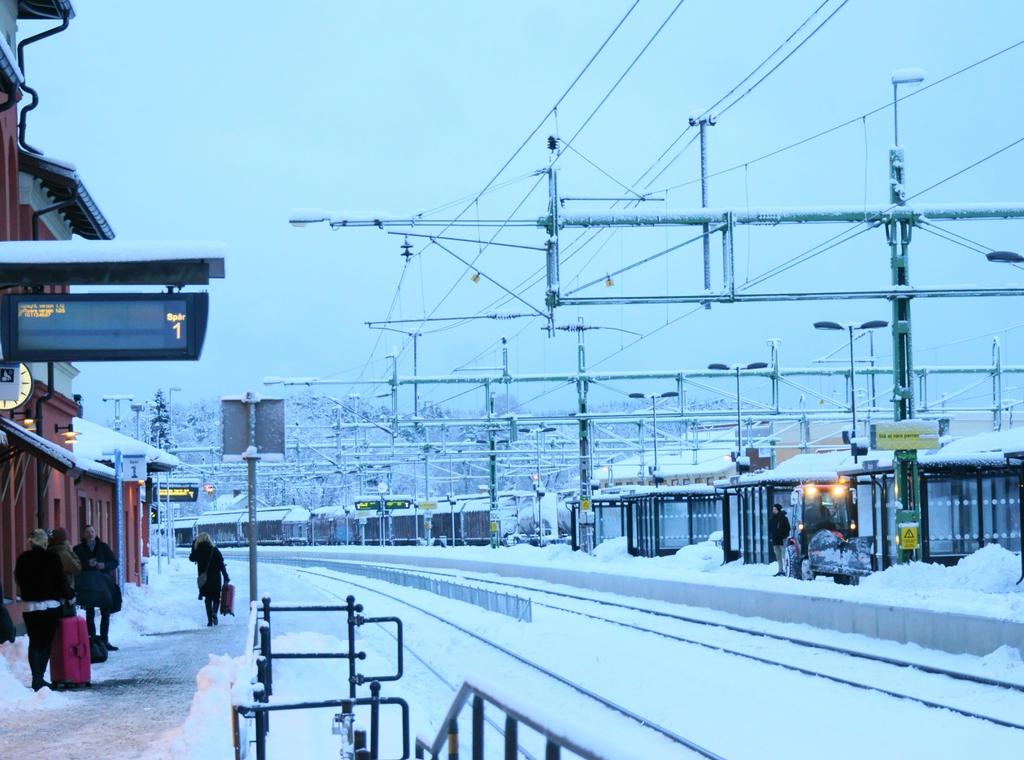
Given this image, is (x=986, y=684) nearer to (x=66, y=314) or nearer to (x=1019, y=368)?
(x=66, y=314)

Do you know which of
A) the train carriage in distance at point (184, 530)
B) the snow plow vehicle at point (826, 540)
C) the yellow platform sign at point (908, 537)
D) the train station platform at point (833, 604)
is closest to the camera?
the train station platform at point (833, 604)

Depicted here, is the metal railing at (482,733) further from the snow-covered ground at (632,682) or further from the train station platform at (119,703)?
the train station platform at (119,703)

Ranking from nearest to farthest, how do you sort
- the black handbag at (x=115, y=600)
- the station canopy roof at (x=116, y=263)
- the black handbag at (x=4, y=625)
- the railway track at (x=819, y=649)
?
the station canopy roof at (x=116, y=263) < the railway track at (x=819, y=649) < the black handbag at (x=4, y=625) < the black handbag at (x=115, y=600)

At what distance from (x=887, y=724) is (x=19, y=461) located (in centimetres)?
1616

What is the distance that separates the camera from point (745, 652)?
21359 mm

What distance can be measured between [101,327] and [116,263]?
22.3 inches

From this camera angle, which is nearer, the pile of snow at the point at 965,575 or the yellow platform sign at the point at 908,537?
the pile of snow at the point at 965,575

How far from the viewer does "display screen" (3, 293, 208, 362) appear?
12695 mm

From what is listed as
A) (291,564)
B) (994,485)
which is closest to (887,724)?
(994,485)

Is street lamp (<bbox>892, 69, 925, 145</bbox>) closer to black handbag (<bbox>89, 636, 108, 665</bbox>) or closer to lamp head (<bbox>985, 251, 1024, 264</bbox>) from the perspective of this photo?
lamp head (<bbox>985, 251, 1024, 264</bbox>)

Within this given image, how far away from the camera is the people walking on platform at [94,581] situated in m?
20.8

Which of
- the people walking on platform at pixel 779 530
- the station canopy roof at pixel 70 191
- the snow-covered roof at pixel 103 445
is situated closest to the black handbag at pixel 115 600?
the station canopy roof at pixel 70 191

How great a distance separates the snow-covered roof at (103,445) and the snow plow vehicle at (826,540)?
47.6 ft

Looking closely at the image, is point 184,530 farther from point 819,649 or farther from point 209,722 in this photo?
point 209,722
